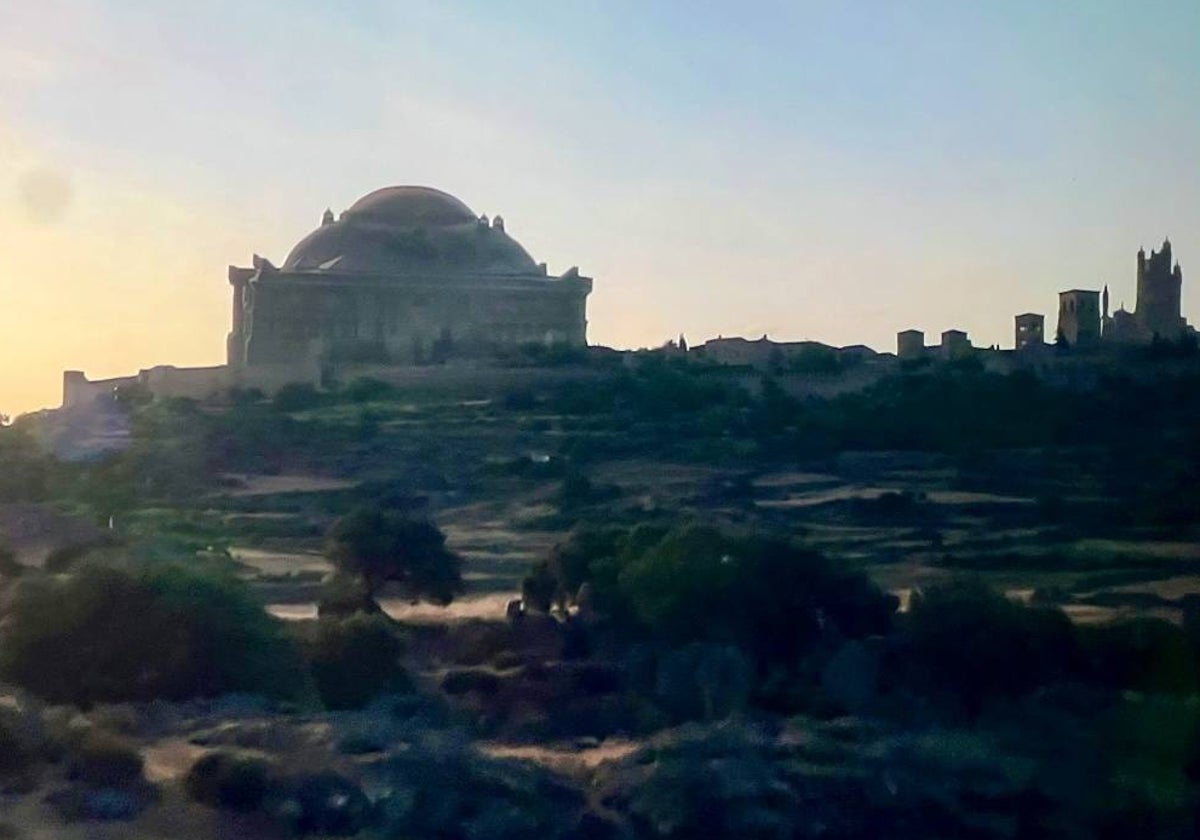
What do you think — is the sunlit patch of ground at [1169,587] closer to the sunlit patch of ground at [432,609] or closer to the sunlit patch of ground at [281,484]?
the sunlit patch of ground at [432,609]

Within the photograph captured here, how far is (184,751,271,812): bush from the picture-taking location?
14070 millimetres

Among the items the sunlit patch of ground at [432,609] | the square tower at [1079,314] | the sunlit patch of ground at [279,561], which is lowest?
the sunlit patch of ground at [432,609]

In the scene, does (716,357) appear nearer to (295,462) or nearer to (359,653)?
(295,462)

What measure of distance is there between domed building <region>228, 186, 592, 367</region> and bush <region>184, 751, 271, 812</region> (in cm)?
3545

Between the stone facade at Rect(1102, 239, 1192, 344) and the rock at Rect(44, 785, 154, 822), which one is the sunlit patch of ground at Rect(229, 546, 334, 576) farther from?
the stone facade at Rect(1102, 239, 1192, 344)

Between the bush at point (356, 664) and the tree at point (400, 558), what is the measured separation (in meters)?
4.45

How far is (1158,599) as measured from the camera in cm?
2292

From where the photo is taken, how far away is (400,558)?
76.5 ft

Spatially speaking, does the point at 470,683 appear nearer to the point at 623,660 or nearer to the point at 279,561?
the point at 623,660

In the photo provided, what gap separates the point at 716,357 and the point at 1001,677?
94.4ft

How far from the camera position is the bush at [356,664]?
1772cm

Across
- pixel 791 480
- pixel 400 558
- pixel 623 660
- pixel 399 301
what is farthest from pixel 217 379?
pixel 623 660

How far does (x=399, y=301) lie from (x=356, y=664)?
114 ft

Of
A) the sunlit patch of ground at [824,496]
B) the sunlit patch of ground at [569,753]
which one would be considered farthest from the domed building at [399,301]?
the sunlit patch of ground at [569,753]
